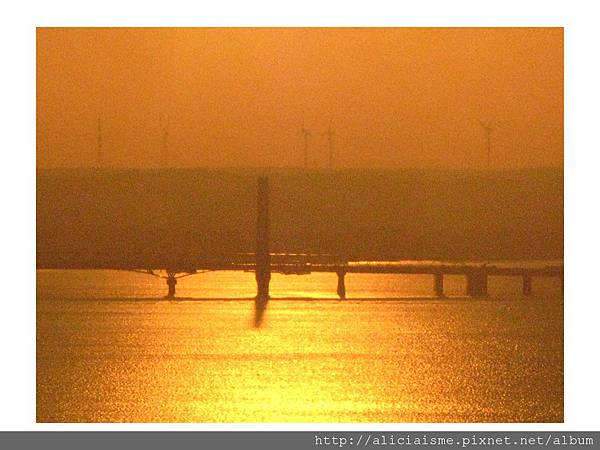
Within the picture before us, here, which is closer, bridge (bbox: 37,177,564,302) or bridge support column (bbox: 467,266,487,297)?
bridge (bbox: 37,177,564,302)

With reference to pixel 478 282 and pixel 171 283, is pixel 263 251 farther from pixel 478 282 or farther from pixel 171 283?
pixel 478 282

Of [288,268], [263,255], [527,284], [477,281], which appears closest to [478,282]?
[477,281]

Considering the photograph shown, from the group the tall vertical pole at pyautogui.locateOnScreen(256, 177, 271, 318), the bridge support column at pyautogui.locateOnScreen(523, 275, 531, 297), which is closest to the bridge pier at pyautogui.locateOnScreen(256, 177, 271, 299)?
the tall vertical pole at pyautogui.locateOnScreen(256, 177, 271, 318)

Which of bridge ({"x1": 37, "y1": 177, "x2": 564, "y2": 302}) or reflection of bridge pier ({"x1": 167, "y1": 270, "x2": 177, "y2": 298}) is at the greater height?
bridge ({"x1": 37, "y1": 177, "x2": 564, "y2": 302})

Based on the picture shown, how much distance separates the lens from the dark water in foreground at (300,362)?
48.4 ft

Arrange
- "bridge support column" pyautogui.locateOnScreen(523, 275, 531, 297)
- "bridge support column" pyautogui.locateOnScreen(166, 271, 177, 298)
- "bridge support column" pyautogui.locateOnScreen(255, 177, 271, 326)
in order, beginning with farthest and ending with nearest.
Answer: "bridge support column" pyautogui.locateOnScreen(523, 275, 531, 297) < "bridge support column" pyautogui.locateOnScreen(255, 177, 271, 326) < "bridge support column" pyautogui.locateOnScreen(166, 271, 177, 298)

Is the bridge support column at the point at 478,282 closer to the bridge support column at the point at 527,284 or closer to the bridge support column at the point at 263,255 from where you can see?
the bridge support column at the point at 527,284

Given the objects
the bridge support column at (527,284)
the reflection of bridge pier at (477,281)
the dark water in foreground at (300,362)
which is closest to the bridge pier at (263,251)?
the dark water in foreground at (300,362)

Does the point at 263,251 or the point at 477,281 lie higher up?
the point at 263,251

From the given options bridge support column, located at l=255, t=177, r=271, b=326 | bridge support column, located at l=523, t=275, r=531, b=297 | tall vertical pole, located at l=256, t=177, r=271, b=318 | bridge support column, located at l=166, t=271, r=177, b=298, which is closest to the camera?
bridge support column, located at l=166, t=271, r=177, b=298

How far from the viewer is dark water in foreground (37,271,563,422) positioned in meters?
14.7

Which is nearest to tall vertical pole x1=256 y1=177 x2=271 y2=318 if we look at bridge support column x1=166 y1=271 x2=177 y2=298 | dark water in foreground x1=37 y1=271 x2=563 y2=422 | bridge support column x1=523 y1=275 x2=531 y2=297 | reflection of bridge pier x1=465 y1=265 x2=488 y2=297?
bridge support column x1=166 y1=271 x2=177 y2=298

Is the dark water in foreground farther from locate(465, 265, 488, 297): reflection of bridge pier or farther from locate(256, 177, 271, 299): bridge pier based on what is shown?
locate(256, 177, 271, 299): bridge pier

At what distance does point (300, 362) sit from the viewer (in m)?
21.1
